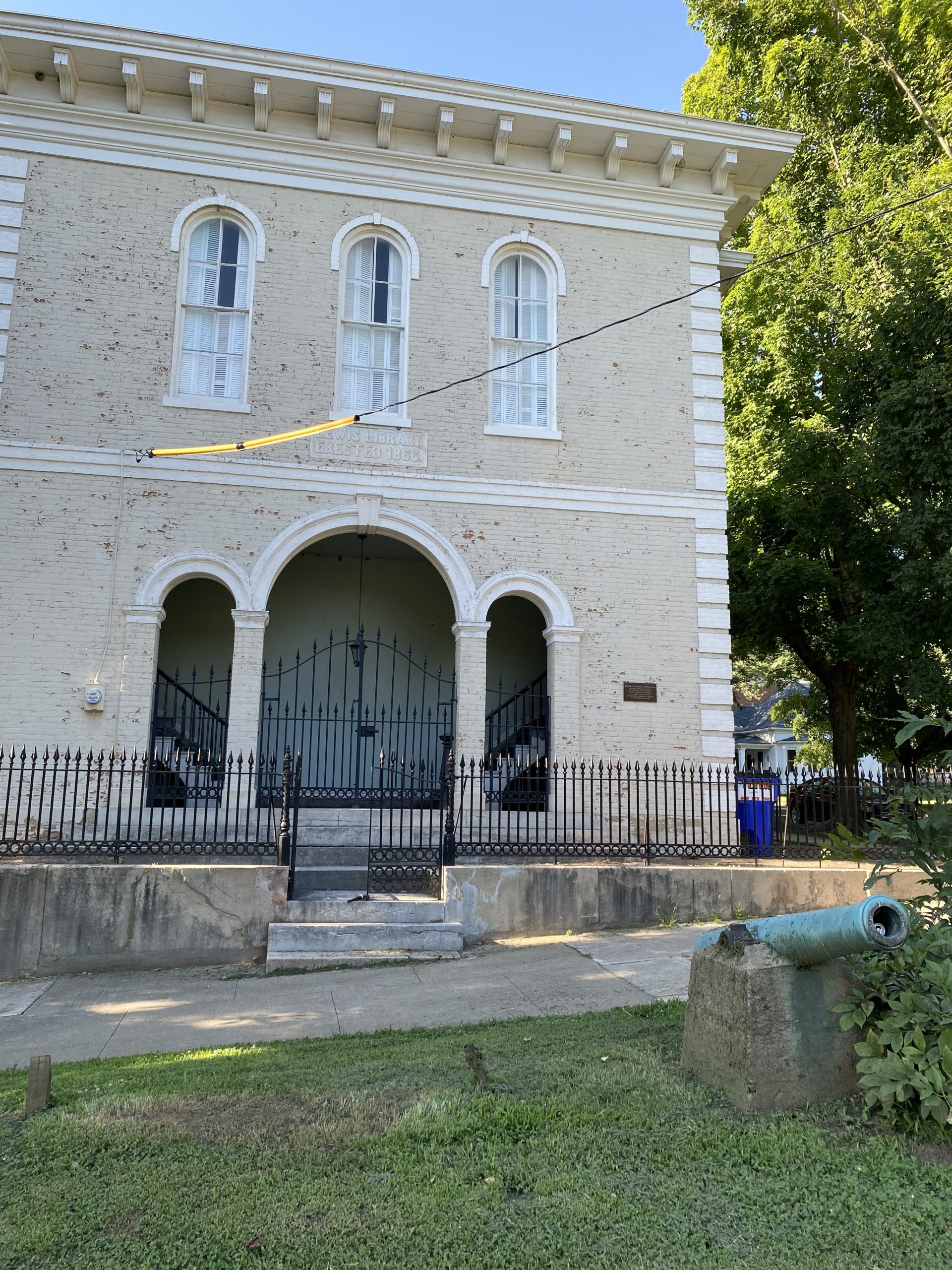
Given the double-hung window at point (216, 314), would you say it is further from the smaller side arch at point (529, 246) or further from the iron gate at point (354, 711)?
the iron gate at point (354, 711)

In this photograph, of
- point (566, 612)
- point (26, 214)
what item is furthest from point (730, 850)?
point (26, 214)

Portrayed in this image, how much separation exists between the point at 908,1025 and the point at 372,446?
9743 mm

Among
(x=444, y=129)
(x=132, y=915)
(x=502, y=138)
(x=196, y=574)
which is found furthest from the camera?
(x=502, y=138)

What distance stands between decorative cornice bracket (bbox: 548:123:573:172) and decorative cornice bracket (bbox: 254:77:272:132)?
391 centimetres

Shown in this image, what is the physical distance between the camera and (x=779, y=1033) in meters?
4.60

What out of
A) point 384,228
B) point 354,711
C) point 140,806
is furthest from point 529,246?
point 140,806

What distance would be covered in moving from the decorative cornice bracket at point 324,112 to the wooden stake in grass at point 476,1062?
1175cm

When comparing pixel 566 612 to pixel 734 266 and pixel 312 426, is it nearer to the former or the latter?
pixel 312 426

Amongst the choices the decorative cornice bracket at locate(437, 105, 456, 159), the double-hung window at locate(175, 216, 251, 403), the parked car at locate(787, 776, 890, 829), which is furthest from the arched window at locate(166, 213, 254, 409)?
the parked car at locate(787, 776, 890, 829)

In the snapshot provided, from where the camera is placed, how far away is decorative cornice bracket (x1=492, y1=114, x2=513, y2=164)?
12.8 metres

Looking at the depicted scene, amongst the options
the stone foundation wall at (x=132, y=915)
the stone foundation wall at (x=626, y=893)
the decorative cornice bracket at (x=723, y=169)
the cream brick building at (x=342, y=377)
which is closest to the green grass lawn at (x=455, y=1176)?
the stone foundation wall at (x=132, y=915)

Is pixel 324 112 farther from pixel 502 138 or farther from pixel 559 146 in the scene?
pixel 559 146

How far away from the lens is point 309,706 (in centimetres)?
1399

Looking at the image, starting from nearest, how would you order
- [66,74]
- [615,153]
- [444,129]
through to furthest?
[66,74]
[444,129]
[615,153]
